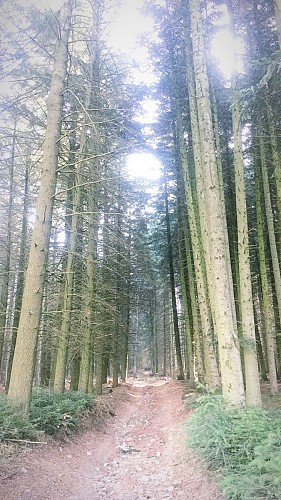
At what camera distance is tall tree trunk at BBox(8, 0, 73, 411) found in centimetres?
624

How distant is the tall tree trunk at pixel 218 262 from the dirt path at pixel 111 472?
132 cm

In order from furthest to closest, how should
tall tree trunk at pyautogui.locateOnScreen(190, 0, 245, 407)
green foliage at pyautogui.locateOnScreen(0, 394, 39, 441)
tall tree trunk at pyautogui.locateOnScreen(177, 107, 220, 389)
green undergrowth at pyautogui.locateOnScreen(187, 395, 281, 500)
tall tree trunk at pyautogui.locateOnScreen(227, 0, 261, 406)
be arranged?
tall tree trunk at pyautogui.locateOnScreen(177, 107, 220, 389) < tall tree trunk at pyautogui.locateOnScreen(227, 0, 261, 406) < tall tree trunk at pyautogui.locateOnScreen(190, 0, 245, 407) < green foliage at pyautogui.locateOnScreen(0, 394, 39, 441) < green undergrowth at pyautogui.locateOnScreen(187, 395, 281, 500)

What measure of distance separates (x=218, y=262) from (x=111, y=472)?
4377 millimetres

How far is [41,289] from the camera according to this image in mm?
6715

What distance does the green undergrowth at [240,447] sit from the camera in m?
3.55

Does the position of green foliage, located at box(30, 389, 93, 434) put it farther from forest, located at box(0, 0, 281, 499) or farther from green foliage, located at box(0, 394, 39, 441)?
forest, located at box(0, 0, 281, 499)

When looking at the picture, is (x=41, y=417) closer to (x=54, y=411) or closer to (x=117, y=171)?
(x=54, y=411)

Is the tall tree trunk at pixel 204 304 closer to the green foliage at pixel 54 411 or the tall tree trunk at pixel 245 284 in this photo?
the tall tree trunk at pixel 245 284

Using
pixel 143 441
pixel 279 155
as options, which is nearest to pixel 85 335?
pixel 143 441

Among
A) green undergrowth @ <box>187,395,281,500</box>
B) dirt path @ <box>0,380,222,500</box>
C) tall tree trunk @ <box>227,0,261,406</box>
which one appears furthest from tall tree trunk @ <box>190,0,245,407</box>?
dirt path @ <box>0,380,222,500</box>

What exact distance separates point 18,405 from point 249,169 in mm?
15296

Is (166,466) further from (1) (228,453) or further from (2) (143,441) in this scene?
(2) (143,441)

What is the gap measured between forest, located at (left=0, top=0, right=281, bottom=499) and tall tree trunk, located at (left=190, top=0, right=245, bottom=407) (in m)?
0.03

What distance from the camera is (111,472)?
5.97 m
